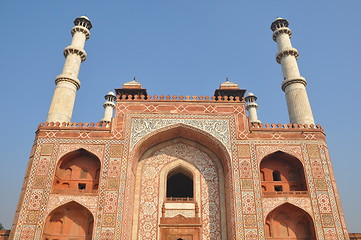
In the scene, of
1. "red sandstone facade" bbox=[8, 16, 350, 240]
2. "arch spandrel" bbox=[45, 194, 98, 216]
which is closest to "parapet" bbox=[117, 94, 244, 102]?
"red sandstone facade" bbox=[8, 16, 350, 240]

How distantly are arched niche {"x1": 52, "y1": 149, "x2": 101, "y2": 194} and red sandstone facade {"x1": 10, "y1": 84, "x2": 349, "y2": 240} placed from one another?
0.13 ft

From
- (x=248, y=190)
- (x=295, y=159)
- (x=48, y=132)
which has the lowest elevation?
(x=248, y=190)

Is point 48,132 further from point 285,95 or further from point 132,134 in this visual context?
point 285,95

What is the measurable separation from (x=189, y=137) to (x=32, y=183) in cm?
645

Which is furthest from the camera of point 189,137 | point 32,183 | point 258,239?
point 189,137

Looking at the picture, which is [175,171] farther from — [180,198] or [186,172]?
[180,198]

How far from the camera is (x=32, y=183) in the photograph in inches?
444

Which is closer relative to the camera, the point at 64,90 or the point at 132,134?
the point at 132,134

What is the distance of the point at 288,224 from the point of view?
11.7 metres

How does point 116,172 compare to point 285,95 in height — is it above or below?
below

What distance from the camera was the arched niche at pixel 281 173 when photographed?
12297 mm

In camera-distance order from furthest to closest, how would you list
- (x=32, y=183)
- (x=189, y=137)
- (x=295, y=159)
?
(x=189, y=137) → (x=295, y=159) → (x=32, y=183)

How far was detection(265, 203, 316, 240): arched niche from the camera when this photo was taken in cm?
1145

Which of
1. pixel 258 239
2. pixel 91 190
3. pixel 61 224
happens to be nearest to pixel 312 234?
pixel 258 239
